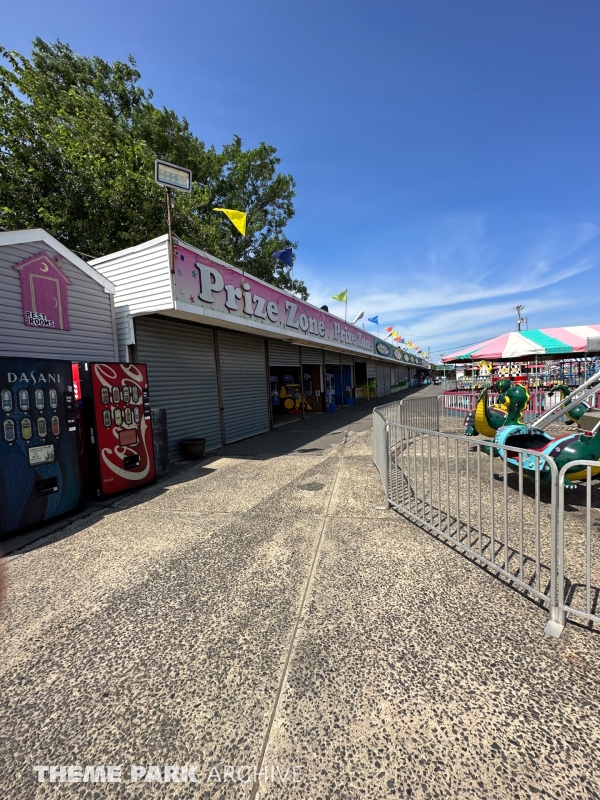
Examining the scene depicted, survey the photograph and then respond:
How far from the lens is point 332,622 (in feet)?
8.07

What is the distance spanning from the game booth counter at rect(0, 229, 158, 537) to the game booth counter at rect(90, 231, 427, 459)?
0.69m

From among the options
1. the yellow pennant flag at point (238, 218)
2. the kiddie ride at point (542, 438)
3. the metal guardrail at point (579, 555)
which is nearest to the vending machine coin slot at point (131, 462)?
the yellow pennant flag at point (238, 218)

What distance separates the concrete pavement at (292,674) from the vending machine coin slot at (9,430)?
1.35 meters

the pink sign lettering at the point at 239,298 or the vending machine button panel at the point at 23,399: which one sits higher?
the pink sign lettering at the point at 239,298

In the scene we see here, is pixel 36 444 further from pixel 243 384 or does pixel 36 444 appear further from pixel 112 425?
pixel 243 384

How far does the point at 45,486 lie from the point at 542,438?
703 cm

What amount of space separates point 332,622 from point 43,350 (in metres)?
6.21

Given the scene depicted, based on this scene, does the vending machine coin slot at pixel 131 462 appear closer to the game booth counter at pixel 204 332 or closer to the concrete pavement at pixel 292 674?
the concrete pavement at pixel 292 674

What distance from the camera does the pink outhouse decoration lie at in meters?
5.52

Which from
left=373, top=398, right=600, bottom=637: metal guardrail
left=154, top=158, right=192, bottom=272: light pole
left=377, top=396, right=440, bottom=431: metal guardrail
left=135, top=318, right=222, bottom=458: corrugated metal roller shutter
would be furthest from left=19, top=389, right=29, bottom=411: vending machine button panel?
left=377, top=396, right=440, bottom=431: metal guardrail

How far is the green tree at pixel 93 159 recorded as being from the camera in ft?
37.0

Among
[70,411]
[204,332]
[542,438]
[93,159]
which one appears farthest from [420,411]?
[93,159]

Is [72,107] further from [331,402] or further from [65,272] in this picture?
[331,402]

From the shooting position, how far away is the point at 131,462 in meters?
5.78
